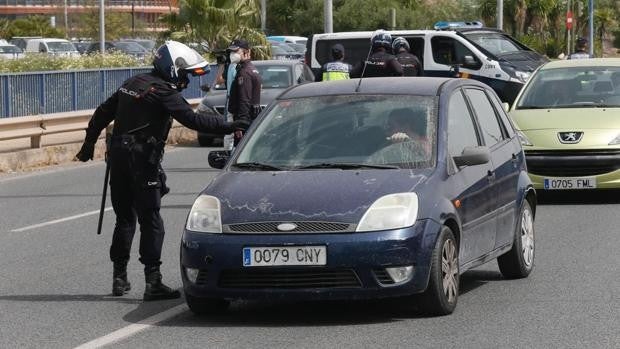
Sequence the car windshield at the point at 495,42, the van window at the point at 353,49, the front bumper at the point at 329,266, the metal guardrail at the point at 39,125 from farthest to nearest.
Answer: the car windshield at the point at 495,42 < the van window at the point at 353,49 < the metal guardrail at the point at 39,125 < the front bumper at the point at 329,266

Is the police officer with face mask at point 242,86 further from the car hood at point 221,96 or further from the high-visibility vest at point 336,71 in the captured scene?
the car hood at point 221,96

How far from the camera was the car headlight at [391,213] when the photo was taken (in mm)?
8367

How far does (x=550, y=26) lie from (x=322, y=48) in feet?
214

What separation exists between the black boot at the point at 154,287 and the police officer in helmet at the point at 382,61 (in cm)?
838

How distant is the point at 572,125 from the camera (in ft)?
53.0

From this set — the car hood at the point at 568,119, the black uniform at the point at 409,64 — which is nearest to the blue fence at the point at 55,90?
the black uniform at the point at 409,64

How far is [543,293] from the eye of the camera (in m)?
9.80

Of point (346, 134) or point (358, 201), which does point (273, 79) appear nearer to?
point (346, 134)

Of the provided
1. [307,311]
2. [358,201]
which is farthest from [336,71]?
[358,201]

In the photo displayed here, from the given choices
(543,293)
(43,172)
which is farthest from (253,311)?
(43,172)

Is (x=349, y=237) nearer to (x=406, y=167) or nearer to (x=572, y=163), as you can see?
(x=406, y=167)

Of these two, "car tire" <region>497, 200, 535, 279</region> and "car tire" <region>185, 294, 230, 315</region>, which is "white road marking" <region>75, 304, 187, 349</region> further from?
"car tire" <region>497, 200, 535, 279</region>

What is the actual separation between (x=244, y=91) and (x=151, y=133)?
5.77 meters

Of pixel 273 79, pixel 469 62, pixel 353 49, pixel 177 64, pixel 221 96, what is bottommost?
pixel 221 96
